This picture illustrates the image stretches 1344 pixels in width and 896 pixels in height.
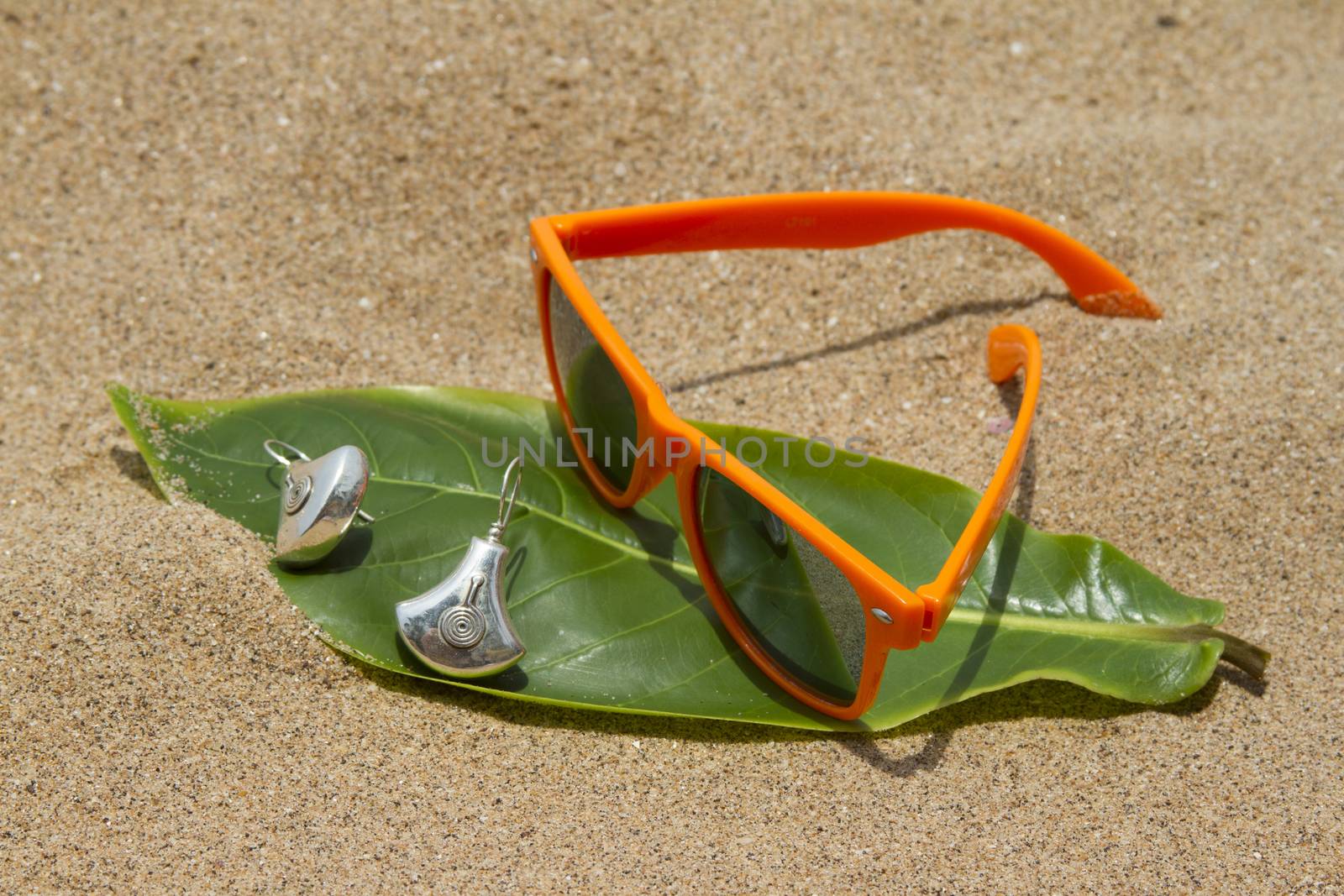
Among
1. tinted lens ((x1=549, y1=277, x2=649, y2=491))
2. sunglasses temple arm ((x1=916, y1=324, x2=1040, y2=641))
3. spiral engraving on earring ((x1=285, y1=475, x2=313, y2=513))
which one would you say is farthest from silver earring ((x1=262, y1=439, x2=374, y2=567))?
sunglasses temple arm ((x1=916, y1=324, x2=1040, y2=641))

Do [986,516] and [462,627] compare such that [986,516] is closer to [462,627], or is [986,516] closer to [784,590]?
[784,590]

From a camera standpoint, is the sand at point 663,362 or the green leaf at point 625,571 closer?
the sand at point 663,362

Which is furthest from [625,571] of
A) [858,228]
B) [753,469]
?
[858,228]

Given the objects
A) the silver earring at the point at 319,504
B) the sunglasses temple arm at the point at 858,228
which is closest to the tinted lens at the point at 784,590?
the silver earring at the point at 319,504

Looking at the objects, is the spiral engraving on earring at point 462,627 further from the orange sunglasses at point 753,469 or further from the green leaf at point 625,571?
the orange sunglasses at point 753,469

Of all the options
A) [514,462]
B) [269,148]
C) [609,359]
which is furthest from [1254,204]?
[269,148]

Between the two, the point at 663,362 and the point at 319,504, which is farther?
the point at 663,362
